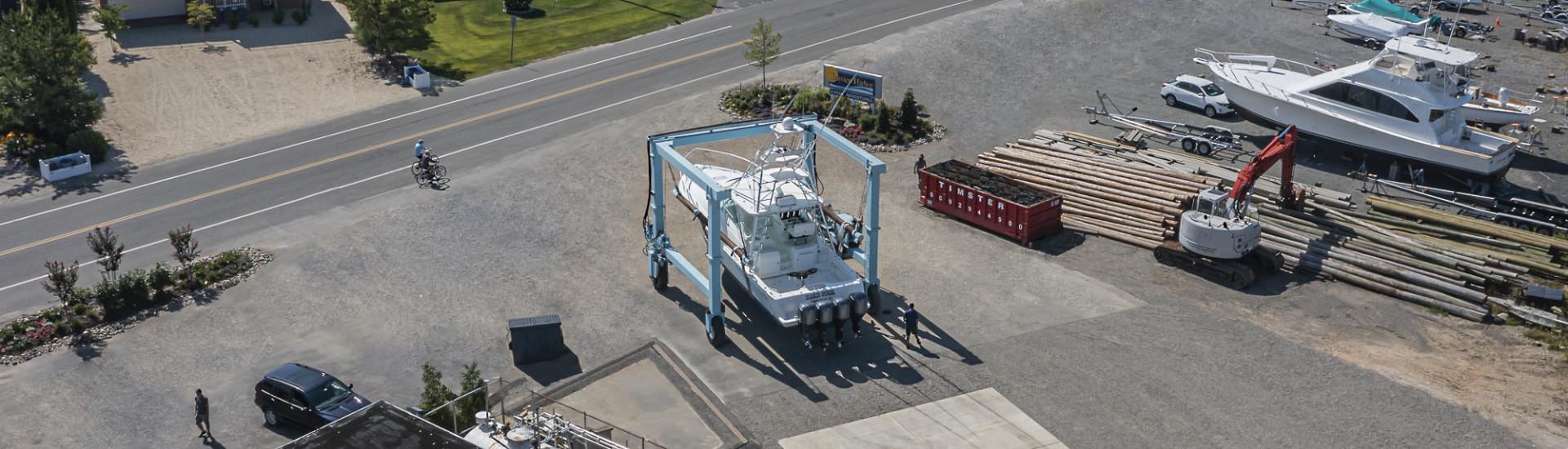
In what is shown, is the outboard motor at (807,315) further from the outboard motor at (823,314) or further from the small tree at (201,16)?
the small tree at (201,16)

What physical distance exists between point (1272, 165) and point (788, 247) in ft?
49.0

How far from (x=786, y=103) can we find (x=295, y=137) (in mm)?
18691

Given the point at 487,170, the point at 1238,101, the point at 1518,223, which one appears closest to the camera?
the point at 1518,223

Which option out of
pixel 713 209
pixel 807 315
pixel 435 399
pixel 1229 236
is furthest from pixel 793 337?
pixel 1229 236

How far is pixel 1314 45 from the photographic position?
193 feet

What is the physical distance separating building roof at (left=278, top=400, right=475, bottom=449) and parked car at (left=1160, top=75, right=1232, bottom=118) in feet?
119

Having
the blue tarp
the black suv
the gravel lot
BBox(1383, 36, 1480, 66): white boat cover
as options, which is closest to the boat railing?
BBox(1383, 36, 1480, 66): white boat cover

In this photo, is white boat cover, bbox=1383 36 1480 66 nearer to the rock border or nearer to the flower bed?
the flower bed

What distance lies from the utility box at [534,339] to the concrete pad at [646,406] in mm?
3321

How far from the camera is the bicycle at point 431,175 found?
43500mm

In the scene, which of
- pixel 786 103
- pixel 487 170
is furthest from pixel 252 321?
pixel 786 103

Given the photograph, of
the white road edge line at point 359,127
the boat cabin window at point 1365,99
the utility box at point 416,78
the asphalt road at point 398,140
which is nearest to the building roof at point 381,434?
the asphalt road at point 398,140

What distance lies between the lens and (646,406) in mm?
27562

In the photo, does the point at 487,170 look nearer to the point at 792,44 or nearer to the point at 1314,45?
the point at 792,44
